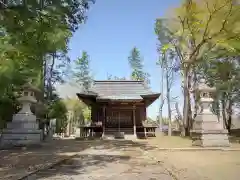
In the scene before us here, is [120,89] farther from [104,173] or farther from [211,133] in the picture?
[104,173]

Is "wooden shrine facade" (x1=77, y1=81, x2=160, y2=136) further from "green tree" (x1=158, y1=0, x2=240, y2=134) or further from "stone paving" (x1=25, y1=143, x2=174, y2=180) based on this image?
"stone paving" (x1=25, y1=143, x2=174, y2=180)

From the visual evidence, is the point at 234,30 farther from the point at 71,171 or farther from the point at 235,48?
the point at 71,171

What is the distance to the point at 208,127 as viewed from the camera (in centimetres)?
1464

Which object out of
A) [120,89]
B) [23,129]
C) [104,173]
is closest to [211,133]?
[104,173]

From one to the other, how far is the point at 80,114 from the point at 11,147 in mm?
33728

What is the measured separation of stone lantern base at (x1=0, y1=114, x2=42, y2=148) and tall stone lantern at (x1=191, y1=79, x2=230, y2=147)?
899 cm

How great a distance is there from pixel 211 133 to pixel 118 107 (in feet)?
35.6

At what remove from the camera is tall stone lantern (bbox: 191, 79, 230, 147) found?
14.3 metres

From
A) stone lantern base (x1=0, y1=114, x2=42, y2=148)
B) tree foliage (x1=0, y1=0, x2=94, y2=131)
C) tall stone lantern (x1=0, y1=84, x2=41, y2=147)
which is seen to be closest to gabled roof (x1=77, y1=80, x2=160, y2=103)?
tall stone lantern (x1=0, y1=84, x2=41, y2=147)

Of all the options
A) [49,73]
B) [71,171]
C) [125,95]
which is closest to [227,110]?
[125,95]

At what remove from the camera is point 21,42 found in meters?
7.87

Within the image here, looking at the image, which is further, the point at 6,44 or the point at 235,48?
the point at 235,48

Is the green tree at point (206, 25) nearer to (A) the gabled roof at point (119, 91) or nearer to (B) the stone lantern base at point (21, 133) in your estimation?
(A) the gabled roof at point (119, 91)

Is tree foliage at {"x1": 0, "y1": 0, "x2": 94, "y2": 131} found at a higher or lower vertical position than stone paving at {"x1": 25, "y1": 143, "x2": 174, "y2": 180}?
higher
